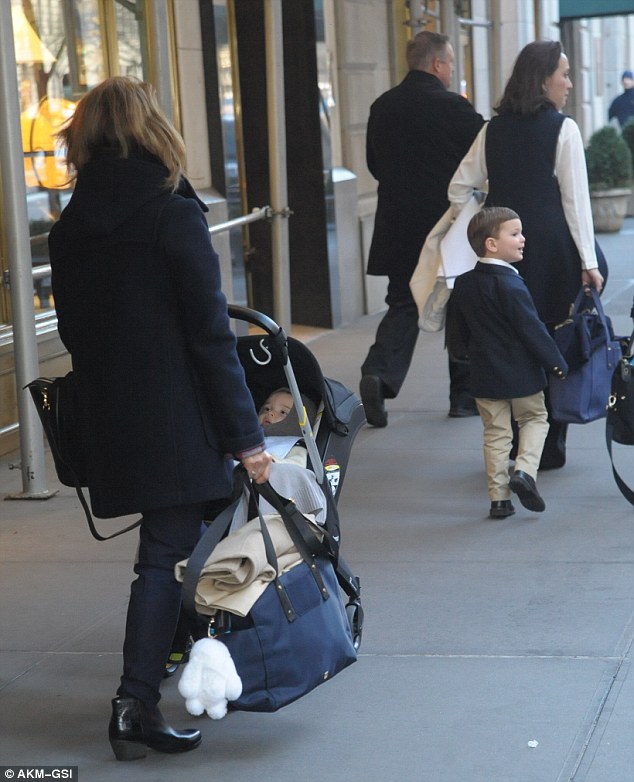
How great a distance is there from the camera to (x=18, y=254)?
5945 millimetres

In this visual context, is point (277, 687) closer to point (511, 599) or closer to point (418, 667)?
point (418, 667)

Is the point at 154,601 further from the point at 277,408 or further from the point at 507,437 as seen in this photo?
the point at 507,437

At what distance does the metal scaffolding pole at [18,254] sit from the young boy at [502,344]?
199 centimetres

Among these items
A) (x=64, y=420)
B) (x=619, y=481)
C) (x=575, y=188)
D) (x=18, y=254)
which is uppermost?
(x=575, y=188)

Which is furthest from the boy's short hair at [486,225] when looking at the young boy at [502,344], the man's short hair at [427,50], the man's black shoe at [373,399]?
the man's short hair at [427,50]

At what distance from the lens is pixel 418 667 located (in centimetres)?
391

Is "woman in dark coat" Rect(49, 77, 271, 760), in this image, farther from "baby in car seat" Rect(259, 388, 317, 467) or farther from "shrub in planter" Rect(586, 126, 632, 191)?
"shrub in planter" Rect(586, 126, 632, 191)

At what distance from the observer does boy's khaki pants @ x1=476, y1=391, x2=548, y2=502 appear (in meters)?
5.53

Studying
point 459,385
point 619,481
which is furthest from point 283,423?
point 459,385

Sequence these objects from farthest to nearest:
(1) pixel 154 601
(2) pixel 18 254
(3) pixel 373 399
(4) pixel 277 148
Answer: (4) pixel 277 148 → (3) pixel 373 399 → (2) pixel 18 254 → (1) pixel 154 601

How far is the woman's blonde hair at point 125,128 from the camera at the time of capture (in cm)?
331

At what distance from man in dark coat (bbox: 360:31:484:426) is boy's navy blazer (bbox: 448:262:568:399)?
70.8 inches

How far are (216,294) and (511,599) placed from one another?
181 cm

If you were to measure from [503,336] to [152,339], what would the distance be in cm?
243
